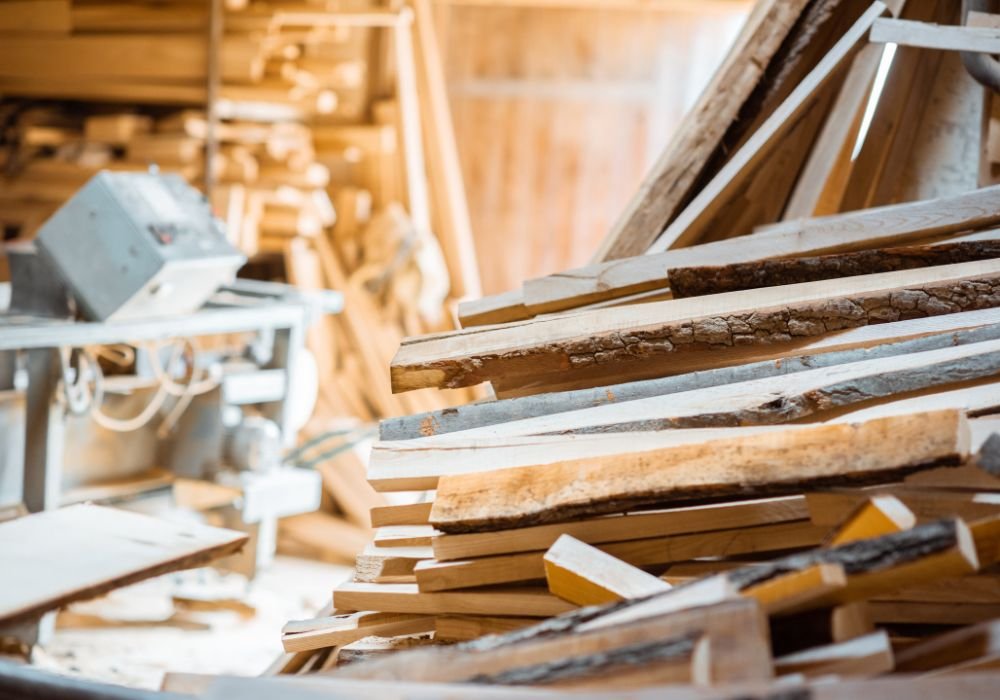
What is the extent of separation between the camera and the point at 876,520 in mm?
2055

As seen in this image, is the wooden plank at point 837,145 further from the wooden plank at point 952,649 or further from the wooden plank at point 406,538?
the wooden plank at point 952,649

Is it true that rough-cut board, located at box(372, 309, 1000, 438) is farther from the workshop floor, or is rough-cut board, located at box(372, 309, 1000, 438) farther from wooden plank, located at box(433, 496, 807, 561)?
the workshop floor

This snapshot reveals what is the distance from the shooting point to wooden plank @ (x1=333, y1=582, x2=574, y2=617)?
247 cm

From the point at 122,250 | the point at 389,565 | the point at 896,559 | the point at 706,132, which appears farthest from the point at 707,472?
the point at 122,250

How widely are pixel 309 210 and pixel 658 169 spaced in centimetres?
474

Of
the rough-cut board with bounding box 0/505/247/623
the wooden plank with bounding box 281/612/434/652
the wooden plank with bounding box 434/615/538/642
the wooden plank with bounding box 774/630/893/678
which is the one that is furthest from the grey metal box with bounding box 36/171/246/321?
the wooden plank with bounding box 774/630/893/678

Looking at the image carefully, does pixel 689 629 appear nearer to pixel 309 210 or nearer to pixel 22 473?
pixel 22 473

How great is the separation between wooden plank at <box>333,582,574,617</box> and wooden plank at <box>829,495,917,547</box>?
61cm

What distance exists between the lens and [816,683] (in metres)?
1.76

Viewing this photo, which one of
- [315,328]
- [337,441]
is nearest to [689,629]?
[337,441]

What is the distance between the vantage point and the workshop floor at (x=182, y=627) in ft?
17.7

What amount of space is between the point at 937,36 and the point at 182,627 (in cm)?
459

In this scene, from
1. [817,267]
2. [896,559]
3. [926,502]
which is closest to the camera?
[896,559]

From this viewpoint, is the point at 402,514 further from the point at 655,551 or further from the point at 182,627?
the point at 182,627
